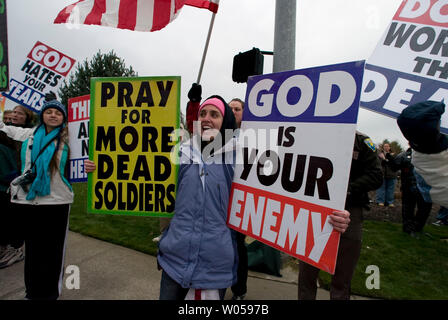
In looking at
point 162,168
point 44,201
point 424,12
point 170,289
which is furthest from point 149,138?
point 424,12

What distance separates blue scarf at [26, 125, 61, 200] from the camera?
234 cm

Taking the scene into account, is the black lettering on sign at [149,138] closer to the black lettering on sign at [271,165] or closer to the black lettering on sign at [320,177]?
the black lettering on sign at [271,165]

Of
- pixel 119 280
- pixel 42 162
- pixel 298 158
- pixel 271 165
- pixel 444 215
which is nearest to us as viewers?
pixel 298 158

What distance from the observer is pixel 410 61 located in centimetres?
Answer: 188

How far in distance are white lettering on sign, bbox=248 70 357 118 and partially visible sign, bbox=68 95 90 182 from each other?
1.78 meters

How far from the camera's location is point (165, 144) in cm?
192

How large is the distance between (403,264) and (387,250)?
0.48 metres

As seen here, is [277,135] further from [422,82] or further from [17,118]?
[17,118]

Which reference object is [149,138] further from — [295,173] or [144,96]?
[295,173]

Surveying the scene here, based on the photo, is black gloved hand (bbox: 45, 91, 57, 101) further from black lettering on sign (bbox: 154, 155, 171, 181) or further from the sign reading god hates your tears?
the sign reading god hates your tears

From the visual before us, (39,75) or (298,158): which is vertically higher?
(39,75)

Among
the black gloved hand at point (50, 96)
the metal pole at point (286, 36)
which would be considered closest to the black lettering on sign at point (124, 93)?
the metal pole at point (286, 36)

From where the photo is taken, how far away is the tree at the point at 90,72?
Answer: 22.2 m
